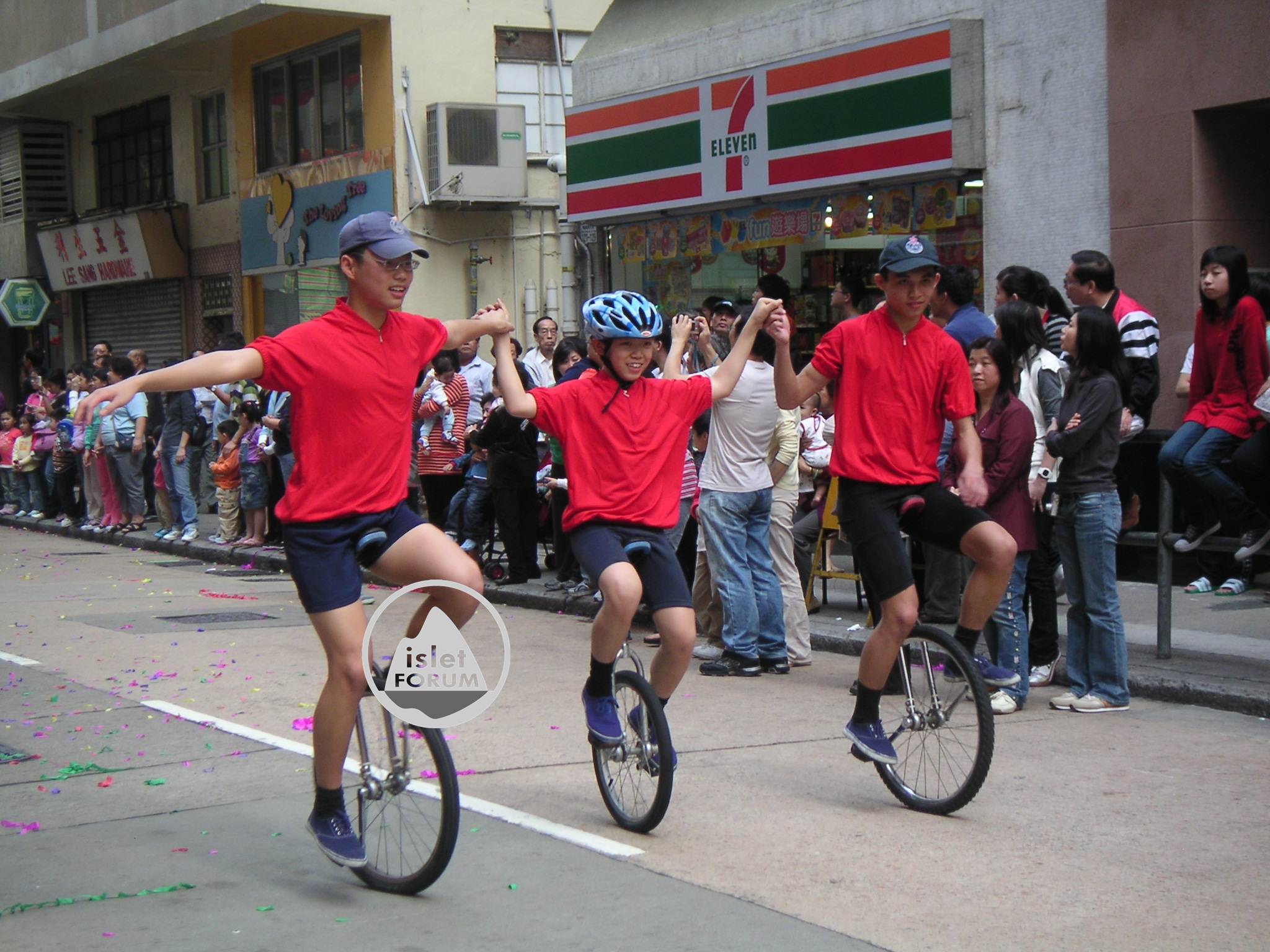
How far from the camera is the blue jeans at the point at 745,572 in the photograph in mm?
9289

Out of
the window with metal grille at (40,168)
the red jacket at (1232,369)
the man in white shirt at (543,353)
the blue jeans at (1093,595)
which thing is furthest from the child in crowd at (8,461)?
the blue jeans at (1093,595)

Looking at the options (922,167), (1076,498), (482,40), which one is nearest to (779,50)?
(922,167)

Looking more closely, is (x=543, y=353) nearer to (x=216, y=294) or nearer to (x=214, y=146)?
(x=216, y=294)

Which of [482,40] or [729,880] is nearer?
[729,880]

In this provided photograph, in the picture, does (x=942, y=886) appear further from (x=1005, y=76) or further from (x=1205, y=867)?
(x=1005, y=76)

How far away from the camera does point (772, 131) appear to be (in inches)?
606

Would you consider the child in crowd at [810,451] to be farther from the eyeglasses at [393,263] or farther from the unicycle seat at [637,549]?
the eyeglasses at [393,263]

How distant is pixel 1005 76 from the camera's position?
43.9 feet

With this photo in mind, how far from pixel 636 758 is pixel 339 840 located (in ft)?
3.90

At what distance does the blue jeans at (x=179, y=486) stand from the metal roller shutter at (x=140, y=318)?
9.01 metres

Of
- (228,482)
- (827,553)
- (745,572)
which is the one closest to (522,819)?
(745,572)

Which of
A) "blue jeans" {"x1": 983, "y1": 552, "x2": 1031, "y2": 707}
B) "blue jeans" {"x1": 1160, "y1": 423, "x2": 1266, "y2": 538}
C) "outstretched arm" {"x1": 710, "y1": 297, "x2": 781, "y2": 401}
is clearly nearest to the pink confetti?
"blue jeans" {"x1": 983, "y1": 552, "x2": 1031, "y2": 707}

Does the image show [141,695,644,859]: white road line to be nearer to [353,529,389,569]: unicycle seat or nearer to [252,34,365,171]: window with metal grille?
[353,529,389,569]: unicycle seat

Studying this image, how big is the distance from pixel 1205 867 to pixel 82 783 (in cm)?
443
